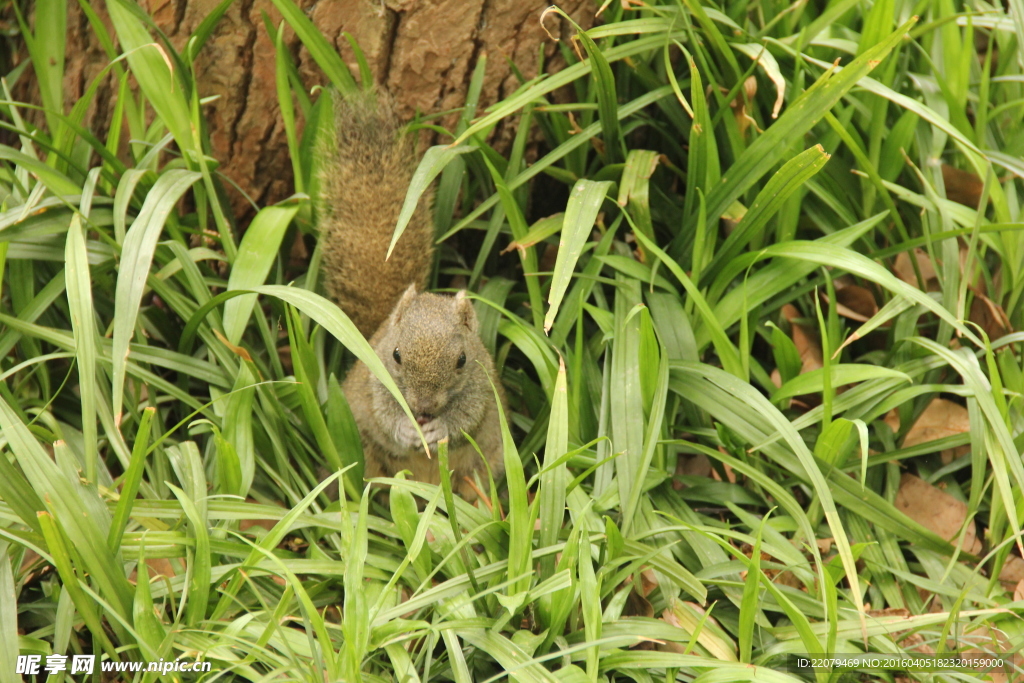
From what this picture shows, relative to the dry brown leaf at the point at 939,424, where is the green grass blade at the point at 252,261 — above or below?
above

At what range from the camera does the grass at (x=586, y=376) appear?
2.13 m

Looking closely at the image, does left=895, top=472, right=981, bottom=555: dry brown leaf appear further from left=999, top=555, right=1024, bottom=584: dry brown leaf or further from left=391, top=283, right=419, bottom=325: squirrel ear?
left=391, top=283, right=419, bottom=325: squirrel ear

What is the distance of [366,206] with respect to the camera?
3021 millimetres

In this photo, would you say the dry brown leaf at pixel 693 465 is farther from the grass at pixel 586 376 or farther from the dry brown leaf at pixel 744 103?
the dry brown leaf at pixel 744 103

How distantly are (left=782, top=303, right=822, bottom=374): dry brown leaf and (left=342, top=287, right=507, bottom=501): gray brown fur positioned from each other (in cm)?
109

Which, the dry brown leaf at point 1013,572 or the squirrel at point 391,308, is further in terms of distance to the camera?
the squirrel at point 391,308

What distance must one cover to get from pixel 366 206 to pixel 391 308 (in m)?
0.40

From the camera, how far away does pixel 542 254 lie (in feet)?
10.6

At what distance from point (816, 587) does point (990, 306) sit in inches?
48.8

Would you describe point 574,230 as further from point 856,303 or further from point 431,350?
point 856,303

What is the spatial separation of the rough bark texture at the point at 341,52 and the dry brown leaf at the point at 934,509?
195cm

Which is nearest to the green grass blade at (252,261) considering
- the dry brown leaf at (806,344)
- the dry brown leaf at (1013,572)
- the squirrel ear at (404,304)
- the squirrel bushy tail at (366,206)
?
the squirrel bushy tail at (366,206)

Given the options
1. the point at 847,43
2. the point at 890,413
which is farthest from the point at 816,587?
the point at 847,43

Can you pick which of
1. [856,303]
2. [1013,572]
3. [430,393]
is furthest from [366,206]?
[1013,572]
